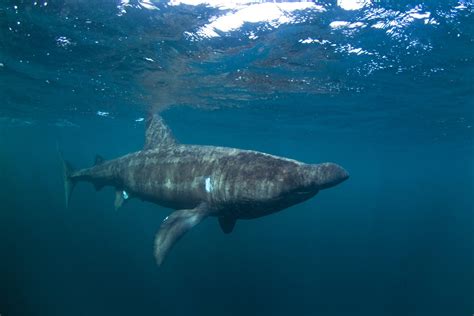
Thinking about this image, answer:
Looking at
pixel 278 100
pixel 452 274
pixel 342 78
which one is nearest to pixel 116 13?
Answer: pixel 342 78

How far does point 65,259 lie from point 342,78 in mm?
22404

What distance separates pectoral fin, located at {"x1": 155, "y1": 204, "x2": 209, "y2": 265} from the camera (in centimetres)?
A: 671

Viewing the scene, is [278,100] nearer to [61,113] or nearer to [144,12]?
[144,12]

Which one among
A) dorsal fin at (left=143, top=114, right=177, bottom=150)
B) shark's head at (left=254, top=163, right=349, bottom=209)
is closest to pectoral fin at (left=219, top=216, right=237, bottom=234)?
shark's head at (left=254, top=163, right=349, bottom=209)

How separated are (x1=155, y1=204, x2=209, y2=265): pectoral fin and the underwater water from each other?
768 centimetres

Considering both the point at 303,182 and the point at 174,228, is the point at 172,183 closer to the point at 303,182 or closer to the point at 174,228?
the point at 174,228

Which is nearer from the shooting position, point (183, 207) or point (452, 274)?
point (183, 207)

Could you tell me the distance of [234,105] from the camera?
92.1ft

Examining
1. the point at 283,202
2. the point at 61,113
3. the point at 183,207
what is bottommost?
the point at 183,207

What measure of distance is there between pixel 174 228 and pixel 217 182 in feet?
4.65

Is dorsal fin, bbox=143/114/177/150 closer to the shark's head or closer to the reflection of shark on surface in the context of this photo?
the reflection of shark on surface

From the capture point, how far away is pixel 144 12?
38.7 ft

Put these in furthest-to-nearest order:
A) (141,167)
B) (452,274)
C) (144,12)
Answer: (452,274) → (144,12) → (141,167)

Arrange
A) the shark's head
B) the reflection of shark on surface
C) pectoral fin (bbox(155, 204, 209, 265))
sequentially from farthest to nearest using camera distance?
Answer: pectoral fin (bbox(155, 204, 209, 265)), the reflection of shark on surface, the shark's head
